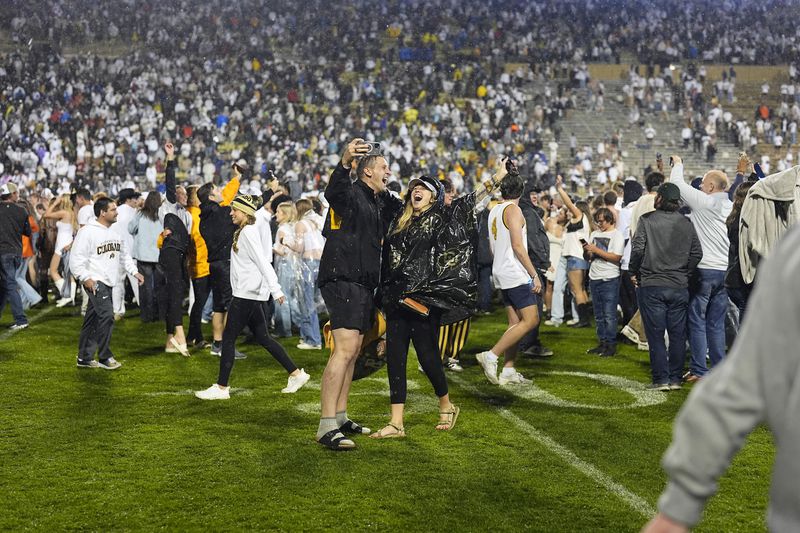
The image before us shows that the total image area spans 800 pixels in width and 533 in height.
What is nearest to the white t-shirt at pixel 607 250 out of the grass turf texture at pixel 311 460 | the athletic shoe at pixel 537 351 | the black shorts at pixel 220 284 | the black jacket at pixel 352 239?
the athletic shoe at pixel 537 351

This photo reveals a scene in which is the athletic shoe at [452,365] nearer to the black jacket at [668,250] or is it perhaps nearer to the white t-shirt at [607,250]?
the white t-shirt at [607,250]

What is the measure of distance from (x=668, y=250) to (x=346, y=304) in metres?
3.11

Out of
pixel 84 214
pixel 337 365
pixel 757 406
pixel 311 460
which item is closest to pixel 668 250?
pixel 337 365

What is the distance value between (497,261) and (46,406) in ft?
11.9

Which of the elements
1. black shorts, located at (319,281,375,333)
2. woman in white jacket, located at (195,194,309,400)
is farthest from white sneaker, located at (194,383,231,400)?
black shorts, located at (319,281,375,333)

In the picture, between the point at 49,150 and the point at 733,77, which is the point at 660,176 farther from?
the point at 733,77

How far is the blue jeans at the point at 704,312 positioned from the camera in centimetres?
835

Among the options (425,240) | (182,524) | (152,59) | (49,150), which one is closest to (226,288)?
(425,240)

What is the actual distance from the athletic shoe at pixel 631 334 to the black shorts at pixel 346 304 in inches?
216

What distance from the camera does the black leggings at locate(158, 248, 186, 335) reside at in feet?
34.0

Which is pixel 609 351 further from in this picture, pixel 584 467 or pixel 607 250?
pixel 584 467

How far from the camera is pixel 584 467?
225 inches

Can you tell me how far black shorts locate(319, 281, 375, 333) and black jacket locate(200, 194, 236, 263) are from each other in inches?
161

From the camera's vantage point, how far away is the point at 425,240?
20.6 feet
